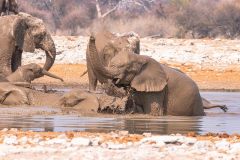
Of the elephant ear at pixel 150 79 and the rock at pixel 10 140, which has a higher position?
the elephant ear at pixel 150 79

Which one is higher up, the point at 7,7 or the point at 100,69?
the point at 7,7

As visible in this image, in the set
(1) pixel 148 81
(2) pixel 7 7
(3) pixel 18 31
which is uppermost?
(2) pixel 7 7

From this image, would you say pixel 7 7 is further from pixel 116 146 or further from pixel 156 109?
pixel 116 146

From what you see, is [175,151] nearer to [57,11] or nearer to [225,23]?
[225,23]

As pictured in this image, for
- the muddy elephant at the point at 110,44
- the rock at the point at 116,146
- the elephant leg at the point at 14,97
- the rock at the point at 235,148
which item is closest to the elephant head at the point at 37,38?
the muddy elephant at the point at 110,44

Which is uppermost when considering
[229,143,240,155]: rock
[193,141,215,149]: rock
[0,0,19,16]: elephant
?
[0,0,19,16]: elephant

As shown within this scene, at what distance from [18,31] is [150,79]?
5.17 meters

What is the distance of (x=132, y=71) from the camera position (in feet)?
44.7

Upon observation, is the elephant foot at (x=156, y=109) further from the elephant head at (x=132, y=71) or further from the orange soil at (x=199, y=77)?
the orange soil at (x=199, y=77)

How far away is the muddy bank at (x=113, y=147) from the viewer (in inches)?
308

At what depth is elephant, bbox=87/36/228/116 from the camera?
13.6m

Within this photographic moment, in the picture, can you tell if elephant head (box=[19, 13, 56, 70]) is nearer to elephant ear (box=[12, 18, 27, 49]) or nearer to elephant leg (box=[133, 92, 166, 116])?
elephant ear (box=[12, 18, 27, 49])

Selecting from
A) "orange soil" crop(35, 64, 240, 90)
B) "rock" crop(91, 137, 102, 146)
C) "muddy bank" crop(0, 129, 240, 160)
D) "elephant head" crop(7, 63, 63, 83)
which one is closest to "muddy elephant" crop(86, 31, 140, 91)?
"elephant head" crop(7, 63, 63, 83)

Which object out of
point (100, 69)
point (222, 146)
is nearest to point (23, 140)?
point (222, 146)
